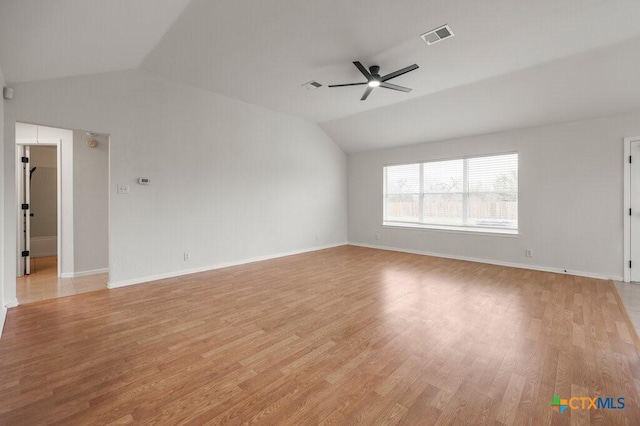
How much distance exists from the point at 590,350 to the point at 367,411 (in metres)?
2.07

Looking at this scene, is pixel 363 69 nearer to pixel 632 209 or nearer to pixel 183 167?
pixel 183 167

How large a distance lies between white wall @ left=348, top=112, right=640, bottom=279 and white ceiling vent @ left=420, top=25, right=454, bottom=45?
3.08m

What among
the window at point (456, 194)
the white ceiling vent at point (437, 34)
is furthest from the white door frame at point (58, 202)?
Result: the window at point (456, 194)

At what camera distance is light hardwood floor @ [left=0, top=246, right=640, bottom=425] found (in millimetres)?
1616

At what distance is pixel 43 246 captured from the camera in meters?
6.33

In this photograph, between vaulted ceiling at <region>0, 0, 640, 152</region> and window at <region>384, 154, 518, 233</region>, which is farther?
window at <region>384, 154, 518, 233</region>

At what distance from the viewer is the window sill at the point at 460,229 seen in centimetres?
536

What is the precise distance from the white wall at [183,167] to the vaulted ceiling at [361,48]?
1.11 feet

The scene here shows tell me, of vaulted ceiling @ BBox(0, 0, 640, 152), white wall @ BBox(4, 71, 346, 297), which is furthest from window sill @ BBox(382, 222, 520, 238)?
white wall @ BBox(4, 71, 346, 297)

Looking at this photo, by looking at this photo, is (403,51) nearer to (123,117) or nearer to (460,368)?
(460,368)

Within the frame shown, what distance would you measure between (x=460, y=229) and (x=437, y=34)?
13.4 feet

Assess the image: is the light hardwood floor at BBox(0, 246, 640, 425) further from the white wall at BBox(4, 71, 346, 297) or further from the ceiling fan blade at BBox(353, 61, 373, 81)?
the ceiling fan blade at BBox(353, 61, 373, 81)

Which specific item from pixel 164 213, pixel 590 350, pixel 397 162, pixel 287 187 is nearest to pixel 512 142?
pixel 397 162

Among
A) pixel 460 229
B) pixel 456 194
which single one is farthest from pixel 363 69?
pixel 460 229
